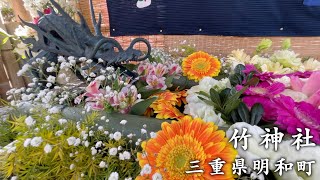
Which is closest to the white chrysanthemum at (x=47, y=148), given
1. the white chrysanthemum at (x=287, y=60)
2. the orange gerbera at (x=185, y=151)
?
the orange gerbera at (x=185, y=151)

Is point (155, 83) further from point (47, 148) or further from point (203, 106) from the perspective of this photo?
point (47, 148)

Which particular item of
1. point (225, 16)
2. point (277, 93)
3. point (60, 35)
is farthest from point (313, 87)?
point (225, 16)

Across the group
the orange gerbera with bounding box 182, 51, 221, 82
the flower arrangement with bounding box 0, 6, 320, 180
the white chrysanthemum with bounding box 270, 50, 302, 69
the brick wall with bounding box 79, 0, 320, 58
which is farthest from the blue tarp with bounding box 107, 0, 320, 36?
the flower arrangement with bounding box 0, 6, 320, 180

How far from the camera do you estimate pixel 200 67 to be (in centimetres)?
75

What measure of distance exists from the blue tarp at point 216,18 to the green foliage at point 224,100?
124 cm

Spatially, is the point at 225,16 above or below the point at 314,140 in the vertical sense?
above

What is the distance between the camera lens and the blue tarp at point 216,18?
4.98 ft

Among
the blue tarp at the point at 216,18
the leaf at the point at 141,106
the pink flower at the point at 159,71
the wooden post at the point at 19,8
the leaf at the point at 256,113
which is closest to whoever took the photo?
the leaf at the point at 256,113

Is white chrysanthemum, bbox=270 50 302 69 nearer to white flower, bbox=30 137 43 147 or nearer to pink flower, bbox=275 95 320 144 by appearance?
pink flower, bbox=275 95 320 144

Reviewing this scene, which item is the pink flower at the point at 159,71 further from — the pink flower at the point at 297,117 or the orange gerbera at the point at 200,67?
the pink flower at the point at 297,117

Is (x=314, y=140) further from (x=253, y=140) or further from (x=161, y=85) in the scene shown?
(x=161, y=85)

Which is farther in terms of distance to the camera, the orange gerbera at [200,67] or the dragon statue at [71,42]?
the orange gerbera at [200,67]

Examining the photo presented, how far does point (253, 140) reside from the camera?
0.36m

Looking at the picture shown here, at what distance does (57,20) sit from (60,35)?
4cm
